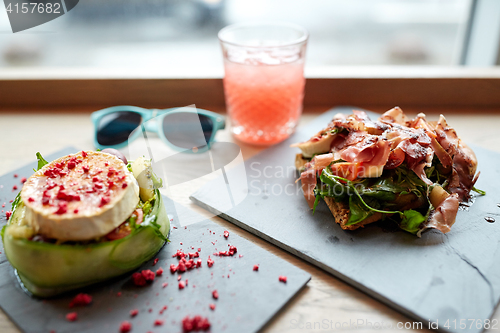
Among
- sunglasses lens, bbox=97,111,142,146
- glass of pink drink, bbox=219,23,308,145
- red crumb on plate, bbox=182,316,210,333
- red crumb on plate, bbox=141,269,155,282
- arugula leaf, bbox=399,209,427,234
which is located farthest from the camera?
sunglasses lens, bbox=97,111,142,146

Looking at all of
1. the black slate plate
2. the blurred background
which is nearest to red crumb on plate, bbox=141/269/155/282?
the black slate plate

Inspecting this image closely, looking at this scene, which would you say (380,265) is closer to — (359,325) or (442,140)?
(359,325)

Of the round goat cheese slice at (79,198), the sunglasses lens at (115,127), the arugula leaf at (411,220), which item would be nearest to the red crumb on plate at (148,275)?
the round goat cheese slice at (79,198)

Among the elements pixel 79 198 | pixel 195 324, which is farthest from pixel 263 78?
pixel 195 324

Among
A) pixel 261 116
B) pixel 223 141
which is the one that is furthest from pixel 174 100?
pixel 261 116

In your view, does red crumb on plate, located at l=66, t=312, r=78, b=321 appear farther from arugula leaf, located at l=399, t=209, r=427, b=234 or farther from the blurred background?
the blurred background

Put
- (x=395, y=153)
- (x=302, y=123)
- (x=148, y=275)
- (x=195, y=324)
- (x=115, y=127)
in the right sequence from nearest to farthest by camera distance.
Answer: (x=195, y=324)
(x=148, y=275)
(x=395, y=153)
(x=115, y=127)
(x=302, y=123)

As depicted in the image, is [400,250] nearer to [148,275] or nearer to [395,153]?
[395,153]
